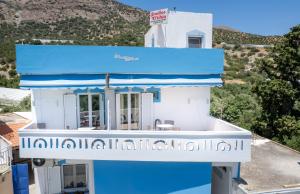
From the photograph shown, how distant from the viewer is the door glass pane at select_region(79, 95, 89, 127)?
60.6 ft

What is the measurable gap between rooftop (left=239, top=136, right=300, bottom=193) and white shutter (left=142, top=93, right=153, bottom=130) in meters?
6.40

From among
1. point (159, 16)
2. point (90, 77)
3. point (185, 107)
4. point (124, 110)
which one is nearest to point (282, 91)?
point (185, 107)

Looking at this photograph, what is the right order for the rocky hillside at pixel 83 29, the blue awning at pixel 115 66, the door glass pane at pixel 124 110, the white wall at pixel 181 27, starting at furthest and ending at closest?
the rocky hillside at pixel 83 29
the white wall at pixel 181 27
the door glass pane at pixel 124 110
the blue awning at pixel 115 66

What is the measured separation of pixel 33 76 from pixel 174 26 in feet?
33.7

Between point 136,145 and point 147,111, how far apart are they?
403 cm

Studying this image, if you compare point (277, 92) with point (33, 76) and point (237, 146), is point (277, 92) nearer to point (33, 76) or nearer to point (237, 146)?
point (237, 146)

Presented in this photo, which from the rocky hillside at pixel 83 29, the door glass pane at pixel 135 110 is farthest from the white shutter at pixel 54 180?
the rocky hillside at pixel 83 29

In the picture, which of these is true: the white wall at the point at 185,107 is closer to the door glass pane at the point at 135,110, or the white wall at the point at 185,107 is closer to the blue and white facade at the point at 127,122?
the blue and white facade at the point at 127,122

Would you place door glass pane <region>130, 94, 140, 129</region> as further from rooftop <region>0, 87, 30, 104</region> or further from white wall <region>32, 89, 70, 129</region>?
rooftop <region>0, 87, 30, 104</region>

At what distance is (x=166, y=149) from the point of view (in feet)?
50.8

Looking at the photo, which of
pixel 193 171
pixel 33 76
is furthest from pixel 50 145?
pixel 193 171

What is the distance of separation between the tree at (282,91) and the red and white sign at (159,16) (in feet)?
40.4

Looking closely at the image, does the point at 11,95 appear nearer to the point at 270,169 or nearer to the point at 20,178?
the point at 20,178

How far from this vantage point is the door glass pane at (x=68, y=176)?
19.8 m
